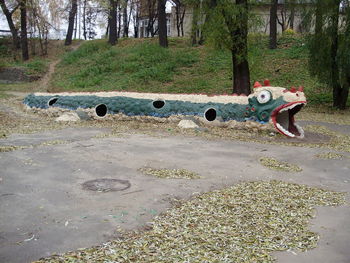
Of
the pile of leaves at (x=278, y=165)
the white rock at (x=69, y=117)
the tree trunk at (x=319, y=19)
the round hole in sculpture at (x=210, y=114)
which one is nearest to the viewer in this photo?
the pile of leaves at (x=278, y=165)

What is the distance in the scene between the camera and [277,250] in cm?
420

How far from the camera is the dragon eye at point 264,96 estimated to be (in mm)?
11273

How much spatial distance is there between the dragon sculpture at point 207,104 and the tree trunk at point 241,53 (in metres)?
4.23

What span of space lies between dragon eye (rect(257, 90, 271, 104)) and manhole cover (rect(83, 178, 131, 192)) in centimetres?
613

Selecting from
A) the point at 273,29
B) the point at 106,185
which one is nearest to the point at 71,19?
the point at 273,29

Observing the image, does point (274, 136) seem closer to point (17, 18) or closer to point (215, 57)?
point (215, 57)

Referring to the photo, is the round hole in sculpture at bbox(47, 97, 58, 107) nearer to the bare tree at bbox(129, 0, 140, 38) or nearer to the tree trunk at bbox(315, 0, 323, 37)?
the tree trunk at bbox(315, 0, 323, 37)

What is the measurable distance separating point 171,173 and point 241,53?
10.4 m

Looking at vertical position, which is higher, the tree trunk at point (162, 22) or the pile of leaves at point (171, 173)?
the tree trunk at point (162, 22)

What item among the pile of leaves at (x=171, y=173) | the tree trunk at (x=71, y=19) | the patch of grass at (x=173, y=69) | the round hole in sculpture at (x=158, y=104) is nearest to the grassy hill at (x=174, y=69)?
the patch of grass at (x=173, y=69)

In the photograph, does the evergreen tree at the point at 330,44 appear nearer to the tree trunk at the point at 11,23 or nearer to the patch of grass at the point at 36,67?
the patch of grass at the point at 36,67

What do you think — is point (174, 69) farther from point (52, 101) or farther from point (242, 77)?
point (52, 101)

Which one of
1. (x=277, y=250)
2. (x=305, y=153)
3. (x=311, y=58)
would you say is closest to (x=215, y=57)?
(x=311, y=58)

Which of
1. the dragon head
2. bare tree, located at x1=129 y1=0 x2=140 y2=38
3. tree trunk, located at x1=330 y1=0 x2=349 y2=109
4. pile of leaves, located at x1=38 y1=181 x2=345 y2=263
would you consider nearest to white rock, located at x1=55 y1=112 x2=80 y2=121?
the dragon head
